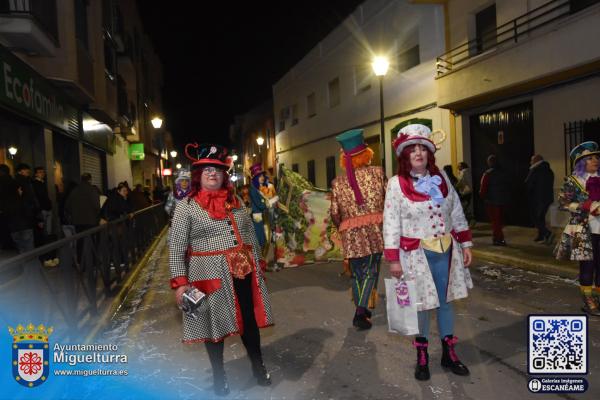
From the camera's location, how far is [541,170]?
31.1 ft

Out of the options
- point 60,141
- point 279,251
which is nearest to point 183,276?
point 279,251

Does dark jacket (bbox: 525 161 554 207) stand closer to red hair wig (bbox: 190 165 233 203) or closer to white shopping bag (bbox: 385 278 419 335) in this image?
white shopping bag (bbox: 385 278 419 335)

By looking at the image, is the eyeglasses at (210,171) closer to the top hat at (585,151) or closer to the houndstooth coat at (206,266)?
the houndstooth coat at (206,266)

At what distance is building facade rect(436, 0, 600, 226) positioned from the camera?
9.91 meters

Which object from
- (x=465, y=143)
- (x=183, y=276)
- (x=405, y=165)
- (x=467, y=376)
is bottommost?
(x=467, y=376)

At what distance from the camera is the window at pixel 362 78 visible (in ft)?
63.2

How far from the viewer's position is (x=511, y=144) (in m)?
12.6

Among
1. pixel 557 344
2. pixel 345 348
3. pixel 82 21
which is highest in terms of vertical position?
pixel 82 21

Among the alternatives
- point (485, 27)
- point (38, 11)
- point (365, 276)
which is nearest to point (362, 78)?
point (485, 27)

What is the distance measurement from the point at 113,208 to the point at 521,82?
9.53 meters

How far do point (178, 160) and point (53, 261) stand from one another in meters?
92.3

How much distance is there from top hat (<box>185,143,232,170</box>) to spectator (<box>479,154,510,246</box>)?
7603mm

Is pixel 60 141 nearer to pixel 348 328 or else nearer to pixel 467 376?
pixel 348 328

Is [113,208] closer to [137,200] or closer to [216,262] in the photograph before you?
[137,200]
